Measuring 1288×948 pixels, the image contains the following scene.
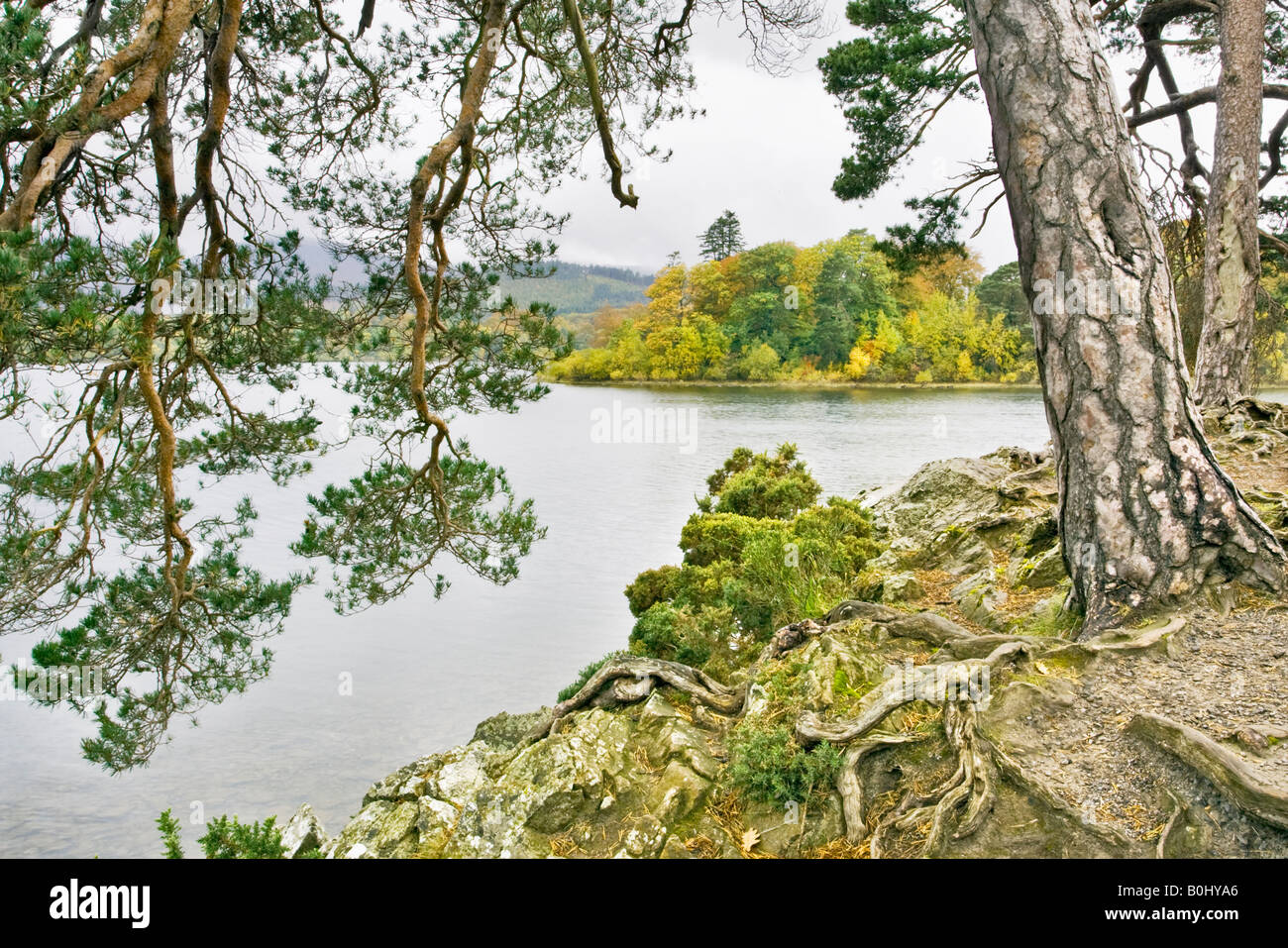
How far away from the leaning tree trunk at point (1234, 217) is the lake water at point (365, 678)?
7193 mm

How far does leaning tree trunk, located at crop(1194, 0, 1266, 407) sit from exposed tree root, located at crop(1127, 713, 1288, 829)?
6207 mm

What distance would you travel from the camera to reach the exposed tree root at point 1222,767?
2182mm

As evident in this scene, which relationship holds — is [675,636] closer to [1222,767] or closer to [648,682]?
[648,682]

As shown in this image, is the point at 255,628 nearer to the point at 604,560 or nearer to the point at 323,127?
the point at 323,127

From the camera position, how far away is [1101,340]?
3.59 m

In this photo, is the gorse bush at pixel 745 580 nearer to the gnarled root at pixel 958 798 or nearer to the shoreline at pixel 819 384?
the gnarled root at pixel 958 798

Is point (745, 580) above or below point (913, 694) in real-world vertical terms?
below

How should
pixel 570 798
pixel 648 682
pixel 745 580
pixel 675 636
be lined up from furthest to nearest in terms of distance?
pixel 745 580 < pixel 675 636 < pixel 648 682 < pixel 570 798

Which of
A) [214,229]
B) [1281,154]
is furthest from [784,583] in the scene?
[1281,154]

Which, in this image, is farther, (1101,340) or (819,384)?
(819,384)

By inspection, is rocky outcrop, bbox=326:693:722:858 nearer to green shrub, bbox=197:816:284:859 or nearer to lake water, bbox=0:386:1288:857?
green shrub, bbox=197:816:284:859

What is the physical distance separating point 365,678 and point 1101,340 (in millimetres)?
8132

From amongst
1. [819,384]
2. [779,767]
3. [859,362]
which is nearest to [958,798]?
[779,767]

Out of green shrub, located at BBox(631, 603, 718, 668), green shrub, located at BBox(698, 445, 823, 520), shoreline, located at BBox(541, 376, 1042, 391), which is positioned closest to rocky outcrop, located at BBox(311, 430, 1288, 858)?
green shrub, located at BBox(631, 603, 718, 668)
